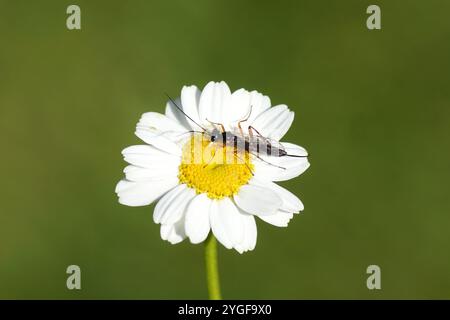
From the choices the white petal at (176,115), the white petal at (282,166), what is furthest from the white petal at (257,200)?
the white petal at (176,115)

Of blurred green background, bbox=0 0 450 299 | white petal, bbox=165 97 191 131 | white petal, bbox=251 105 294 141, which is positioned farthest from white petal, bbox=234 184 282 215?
blurred green background, bbox=0 0 450 299

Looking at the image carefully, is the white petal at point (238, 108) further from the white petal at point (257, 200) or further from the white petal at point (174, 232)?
the white petal at point (174, 232)

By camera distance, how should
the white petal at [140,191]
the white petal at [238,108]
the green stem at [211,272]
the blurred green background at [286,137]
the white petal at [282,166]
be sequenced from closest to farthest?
the green stem at [211,272]
the white petal at [140,191]
the white petal at [282,166]
the white petal at [238,108]
the blurred green background at [286,137]

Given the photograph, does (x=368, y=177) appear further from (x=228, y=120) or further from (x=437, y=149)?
(x=228, y=120)

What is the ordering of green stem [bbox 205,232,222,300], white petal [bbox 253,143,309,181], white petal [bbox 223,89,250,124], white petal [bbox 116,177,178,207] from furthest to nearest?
white petal [bbox 223,89,250,124] < white petal [bbox 253,143,309,181] < white petal [bbox 116,177,178,207] < green stem [bbox 205,232,222,300]

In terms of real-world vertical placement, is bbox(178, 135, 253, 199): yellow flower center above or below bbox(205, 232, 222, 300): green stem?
A: above

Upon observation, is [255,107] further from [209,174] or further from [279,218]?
[279,218]

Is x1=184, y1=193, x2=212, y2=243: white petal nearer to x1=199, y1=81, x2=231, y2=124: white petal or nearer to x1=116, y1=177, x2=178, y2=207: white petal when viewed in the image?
x1=116, y1=177, x2=178, y2=207: white petal
